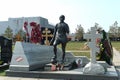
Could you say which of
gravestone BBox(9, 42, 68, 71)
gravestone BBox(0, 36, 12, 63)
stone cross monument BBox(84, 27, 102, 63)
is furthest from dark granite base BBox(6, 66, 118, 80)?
gravestone BBox(0, 36, 12, 63)

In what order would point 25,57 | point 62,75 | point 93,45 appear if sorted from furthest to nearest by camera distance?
point 25,57 < point 93,45 < point 62,75

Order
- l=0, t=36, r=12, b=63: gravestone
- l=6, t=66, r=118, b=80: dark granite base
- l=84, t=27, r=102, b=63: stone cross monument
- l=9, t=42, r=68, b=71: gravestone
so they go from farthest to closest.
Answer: l=0, t=36, r=12, b=63: gravestone
l=9, t=42, r=68, b=71: gravestone
l=84, t=27, r=102, b=63: stone cross monument
l=6, t=66, r=118, b=80: dark granite base

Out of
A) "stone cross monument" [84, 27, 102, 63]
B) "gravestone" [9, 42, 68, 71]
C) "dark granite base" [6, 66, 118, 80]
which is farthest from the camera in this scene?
"gravestone" [9, 42, 68, 71]

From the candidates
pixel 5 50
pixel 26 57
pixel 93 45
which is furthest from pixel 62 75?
pixel 5 50

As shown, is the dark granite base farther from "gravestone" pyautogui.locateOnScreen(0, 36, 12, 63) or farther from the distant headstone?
"gravestone" pyautogui.locateOnScreen(0, 36, 12, 63)

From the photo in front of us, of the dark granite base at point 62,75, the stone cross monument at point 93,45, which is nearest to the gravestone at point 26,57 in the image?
the dark granite base at point 62,75

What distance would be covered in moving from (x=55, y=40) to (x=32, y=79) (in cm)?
239

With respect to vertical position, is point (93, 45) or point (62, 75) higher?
point (93, 45)

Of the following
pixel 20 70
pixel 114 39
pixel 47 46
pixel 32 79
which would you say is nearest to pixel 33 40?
pixel 47 46

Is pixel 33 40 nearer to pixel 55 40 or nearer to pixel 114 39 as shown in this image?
pixel 55 40

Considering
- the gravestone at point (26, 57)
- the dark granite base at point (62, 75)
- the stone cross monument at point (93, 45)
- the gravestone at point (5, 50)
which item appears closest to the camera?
the dark granite base at point (62, 75)

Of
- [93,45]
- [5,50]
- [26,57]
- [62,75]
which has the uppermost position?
[93,45]

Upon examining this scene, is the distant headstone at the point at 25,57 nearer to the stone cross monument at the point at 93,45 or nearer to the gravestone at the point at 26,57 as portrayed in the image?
the gravestone at the point at 26,57

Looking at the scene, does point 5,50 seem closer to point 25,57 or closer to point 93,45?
point 25,57
